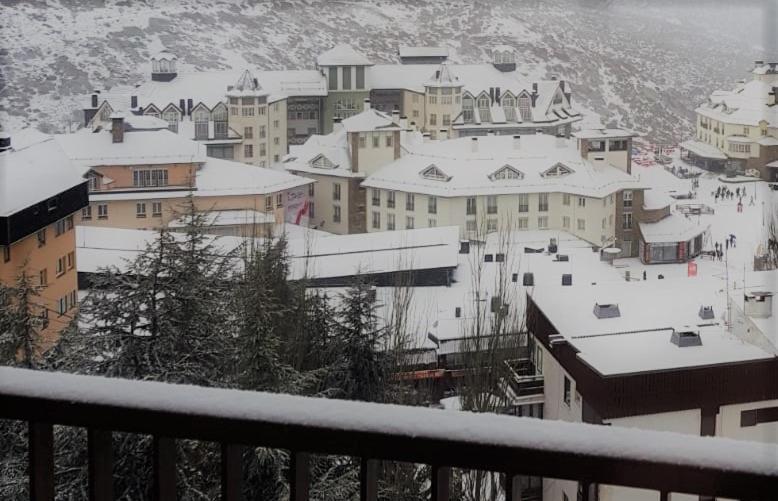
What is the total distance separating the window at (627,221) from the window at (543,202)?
1.47 feet

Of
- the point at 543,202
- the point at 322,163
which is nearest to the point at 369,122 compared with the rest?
the point at 322,163

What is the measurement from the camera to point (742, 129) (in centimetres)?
431

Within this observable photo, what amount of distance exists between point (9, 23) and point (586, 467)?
4.67 metres

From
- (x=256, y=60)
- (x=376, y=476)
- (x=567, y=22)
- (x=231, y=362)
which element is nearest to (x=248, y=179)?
(x=256, y=60)

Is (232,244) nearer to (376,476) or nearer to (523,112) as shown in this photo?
(523,112)

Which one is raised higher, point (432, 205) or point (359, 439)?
point (359, 439)

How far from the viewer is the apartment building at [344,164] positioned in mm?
5852

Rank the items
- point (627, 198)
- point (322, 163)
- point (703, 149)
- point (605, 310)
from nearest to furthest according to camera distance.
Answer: point (605, 310) < point (703, 149) < point (627, 198) < point (322, 163)

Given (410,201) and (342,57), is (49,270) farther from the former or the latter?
(342,57)

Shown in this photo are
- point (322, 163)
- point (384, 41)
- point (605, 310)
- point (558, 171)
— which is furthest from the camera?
Answer: point (384, 41)

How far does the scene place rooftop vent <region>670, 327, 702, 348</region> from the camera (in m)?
3.34

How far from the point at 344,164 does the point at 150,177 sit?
4.07ft

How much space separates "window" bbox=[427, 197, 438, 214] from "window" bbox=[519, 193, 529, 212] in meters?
0.48

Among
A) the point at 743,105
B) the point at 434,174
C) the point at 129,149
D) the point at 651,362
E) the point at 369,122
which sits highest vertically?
the point at 743,105
